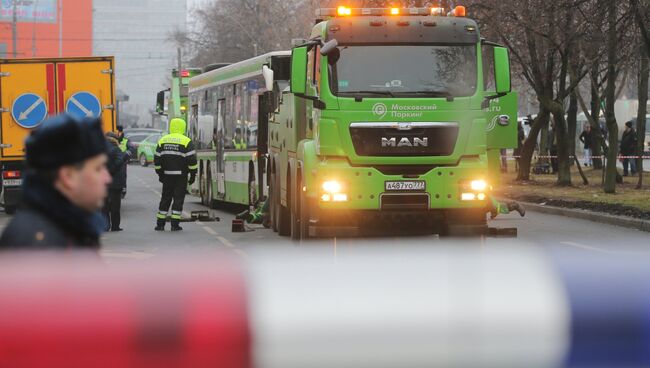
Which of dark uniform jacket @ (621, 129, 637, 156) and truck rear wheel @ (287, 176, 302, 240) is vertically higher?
dark uniform jacket @ (621, 129, 637, 156)

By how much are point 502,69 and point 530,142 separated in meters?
22.3

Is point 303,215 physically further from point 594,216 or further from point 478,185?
point 594,216

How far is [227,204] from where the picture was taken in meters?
28.6

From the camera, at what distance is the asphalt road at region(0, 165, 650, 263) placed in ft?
54.3

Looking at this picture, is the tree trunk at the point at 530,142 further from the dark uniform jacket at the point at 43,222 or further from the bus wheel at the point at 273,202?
the dark uniform jacket at the point at 43,222

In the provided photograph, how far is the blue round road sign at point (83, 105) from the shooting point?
25734mm

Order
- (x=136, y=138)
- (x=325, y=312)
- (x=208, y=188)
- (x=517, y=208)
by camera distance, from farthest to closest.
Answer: (x=136, y=138), (x=208, y=188), (x=517, y=208), (x=325, y=312)

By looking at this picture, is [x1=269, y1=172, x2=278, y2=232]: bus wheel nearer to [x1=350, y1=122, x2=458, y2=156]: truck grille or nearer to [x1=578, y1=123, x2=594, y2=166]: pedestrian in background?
[x1=350, y1=122, x2=458, y2=156]: truck grille

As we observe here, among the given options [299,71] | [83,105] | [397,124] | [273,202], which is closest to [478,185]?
[397,124]

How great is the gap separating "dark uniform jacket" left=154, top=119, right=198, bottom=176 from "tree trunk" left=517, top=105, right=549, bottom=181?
17.7 meters

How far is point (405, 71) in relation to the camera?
15.5m

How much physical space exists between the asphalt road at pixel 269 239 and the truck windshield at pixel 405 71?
5.93 ft

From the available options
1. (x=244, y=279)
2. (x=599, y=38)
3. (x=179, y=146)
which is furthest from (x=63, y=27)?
(x=244, y=279)

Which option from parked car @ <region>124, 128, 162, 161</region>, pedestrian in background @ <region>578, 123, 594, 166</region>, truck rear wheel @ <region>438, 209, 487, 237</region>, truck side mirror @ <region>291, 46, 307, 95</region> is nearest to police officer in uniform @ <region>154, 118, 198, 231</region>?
truck side mirror @ <region>291, 46, 307, 95</region>
